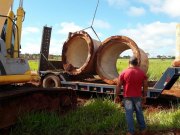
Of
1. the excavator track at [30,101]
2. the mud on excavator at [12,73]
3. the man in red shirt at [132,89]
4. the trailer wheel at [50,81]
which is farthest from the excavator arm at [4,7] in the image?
the trailer wheel at [50,81]

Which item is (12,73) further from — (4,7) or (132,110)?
(132,110)

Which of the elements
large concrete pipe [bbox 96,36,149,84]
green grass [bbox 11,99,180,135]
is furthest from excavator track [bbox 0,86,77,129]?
large concrete pipe [bbox 96,36,149,84]

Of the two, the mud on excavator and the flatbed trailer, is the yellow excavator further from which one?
the flatbed trailer

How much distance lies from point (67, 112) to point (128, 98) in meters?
2.29

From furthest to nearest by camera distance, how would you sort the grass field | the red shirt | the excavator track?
the grass field, the red shirt, the excavator track

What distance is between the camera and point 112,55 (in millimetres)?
13062

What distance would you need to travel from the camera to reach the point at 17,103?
7.72m

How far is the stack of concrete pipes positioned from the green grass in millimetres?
3137

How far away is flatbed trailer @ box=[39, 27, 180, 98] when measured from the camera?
10.3m

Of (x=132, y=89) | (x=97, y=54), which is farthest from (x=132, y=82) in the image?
(x=97, y=54)

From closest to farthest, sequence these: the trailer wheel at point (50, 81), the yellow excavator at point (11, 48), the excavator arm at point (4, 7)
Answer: the excavator arm at point (4, 7) < the yellow excavator at point (11, 48) < the trailer wheel at point (50, 81)

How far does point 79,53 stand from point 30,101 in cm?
573

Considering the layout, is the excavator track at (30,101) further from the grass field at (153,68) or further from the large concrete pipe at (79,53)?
the grass field at (153,68)

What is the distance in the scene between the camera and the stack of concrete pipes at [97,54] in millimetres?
11727
